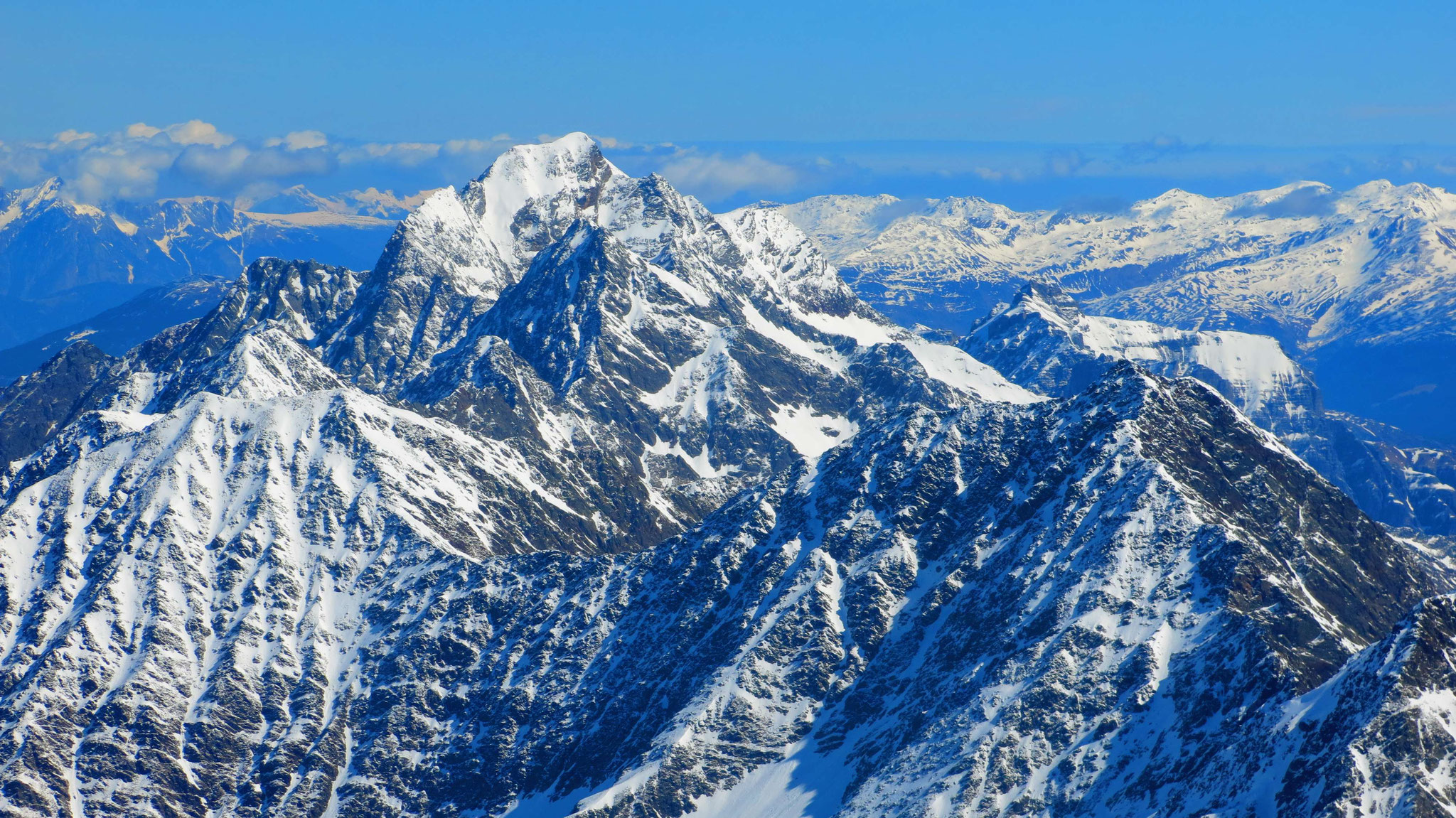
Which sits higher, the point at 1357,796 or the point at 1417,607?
the point at 1417,607

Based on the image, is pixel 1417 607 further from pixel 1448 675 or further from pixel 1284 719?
pixel 1284 719

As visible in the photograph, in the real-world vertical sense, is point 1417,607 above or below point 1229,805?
above

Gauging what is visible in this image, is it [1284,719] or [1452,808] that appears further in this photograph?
[1284,719]

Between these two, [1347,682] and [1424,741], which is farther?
[1347,682]

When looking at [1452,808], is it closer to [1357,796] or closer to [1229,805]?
[1357,796]

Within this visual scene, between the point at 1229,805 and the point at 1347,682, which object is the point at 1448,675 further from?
the point at 1229,805

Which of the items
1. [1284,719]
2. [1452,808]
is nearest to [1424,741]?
[1452,808]

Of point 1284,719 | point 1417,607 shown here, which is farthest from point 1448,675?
point 1284,719

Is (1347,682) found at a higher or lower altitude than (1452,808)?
higher
